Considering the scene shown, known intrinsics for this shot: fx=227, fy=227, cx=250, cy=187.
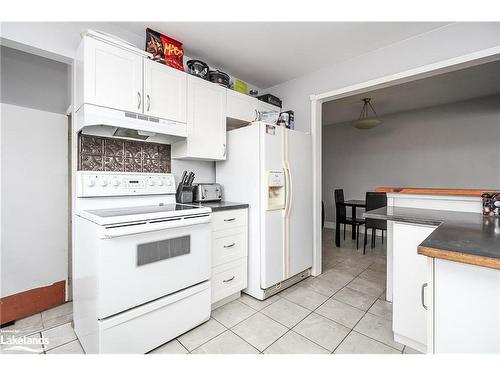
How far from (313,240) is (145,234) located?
6.38ft

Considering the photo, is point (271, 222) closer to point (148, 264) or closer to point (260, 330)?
point (260, 330)

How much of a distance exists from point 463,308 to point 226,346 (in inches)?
52.3

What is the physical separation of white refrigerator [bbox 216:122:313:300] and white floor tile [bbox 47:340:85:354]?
136cm

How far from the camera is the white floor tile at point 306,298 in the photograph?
2.10m

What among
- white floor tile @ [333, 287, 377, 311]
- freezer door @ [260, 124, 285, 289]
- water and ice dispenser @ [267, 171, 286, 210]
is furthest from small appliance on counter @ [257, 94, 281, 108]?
white floor tile @ [333, 287, 377, 311]

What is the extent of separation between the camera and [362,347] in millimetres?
1528

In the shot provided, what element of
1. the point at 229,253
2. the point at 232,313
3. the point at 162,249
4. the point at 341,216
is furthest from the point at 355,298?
the point at 341,216

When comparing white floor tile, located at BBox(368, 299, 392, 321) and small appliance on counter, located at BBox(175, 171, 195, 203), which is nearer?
white floor tile, located at BBox(368, 299, 392, 321)

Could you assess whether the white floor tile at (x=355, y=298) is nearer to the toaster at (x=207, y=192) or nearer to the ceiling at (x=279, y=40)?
the toaster at (x=207, y=192)

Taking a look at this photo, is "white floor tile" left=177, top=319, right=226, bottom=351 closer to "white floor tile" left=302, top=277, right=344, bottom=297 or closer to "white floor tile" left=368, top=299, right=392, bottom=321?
"white floor tile" left=302, top=277, right=344, bottom=297

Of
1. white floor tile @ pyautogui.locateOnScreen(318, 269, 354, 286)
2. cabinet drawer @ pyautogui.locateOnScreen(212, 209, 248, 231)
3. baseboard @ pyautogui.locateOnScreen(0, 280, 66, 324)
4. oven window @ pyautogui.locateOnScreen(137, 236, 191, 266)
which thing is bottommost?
white floor tile @ pyautogui.locateOnScreen(318, 269, 354, 286)

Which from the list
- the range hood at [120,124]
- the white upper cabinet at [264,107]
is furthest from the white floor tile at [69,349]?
the white upper cabinet at [264,107]

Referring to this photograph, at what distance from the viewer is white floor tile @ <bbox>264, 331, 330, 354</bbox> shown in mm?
1491
